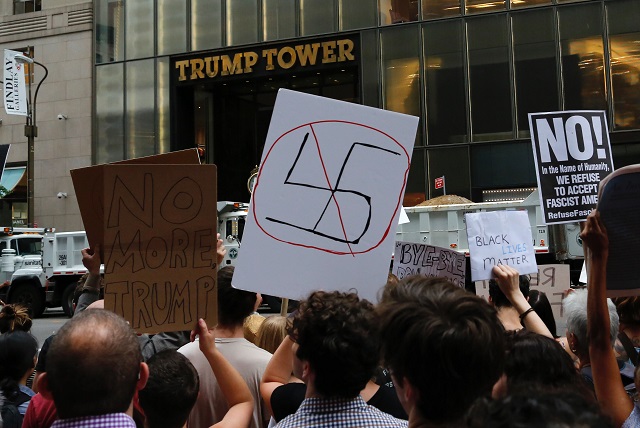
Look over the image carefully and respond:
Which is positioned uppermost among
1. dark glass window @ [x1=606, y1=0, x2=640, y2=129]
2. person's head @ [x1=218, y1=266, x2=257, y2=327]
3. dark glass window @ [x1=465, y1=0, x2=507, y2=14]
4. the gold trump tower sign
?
dark glass window @ [x1=465, y1=0, x2=507, y2=14]

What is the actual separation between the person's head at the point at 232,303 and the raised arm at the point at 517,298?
1.28 meters

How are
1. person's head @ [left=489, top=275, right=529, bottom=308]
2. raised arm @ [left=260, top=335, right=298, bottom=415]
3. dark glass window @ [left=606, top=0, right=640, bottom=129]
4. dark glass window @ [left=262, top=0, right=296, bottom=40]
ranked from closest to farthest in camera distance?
raised arm @ [left=260, top=335, right=298, bottom=415] < person's head @ [left=489, top=275, right=529, bottom=308] < dark glass window @ [left=606, top=0, right=640, bottom=129] < dark glass window @ [left=262, top=0, right=296, bottom=40]

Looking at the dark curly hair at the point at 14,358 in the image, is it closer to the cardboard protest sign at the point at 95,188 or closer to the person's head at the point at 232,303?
the cardboard protest sign at the point at 95,188

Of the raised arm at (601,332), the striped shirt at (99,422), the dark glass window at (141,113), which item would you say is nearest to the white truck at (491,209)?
the dark glass window at (141,113)

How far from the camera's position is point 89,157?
95.2 feet

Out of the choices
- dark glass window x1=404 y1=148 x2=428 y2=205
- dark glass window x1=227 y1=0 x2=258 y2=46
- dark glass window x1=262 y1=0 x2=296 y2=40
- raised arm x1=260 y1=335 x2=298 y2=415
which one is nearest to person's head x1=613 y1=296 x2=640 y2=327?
raised arm x1=260 y1=335 x2=298 y2=415

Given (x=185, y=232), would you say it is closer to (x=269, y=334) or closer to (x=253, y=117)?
(x=269, y=334)

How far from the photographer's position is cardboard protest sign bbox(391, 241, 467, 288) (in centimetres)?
519

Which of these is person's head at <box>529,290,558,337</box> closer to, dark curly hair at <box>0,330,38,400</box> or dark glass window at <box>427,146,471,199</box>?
dark curly hair at <box>0,330,38,400</box>

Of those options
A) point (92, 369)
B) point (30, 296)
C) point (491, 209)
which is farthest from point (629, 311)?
point (30, 296)

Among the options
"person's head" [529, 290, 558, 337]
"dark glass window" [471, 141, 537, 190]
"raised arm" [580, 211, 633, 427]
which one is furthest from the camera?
"dark glass window" [471, 141, 537, 190]

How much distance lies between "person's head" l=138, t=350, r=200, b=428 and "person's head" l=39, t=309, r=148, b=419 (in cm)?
54

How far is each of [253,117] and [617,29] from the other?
14.5m

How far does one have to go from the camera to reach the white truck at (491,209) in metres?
16.5
